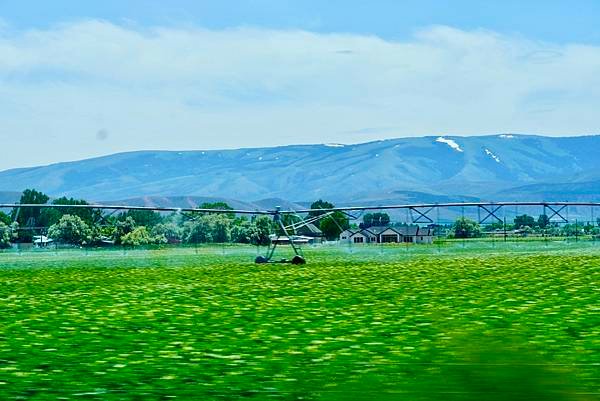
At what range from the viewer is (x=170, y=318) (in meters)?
20.3

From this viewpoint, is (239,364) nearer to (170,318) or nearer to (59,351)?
(59,351)

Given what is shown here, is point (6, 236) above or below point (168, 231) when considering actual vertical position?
below

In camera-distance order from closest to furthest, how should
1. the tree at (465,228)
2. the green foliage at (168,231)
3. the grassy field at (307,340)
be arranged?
the grassy field at (307,340)
the green foliage at (168,231)
the tree at (465,228)

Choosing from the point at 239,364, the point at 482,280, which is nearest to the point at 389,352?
the point at 239,364

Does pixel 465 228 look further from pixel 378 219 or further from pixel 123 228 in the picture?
pixel 123 228

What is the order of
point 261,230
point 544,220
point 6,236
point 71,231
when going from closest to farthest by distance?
point 261,230
point 71,231
point 6,236
point 544,220

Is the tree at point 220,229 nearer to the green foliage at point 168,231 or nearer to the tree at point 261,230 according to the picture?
the tree at point 261,230

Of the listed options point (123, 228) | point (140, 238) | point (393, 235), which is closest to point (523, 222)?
point (393, 235)

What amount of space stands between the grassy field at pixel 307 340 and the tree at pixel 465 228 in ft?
318

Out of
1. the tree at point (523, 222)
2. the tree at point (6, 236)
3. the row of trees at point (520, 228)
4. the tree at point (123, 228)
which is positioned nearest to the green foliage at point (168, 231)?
the tree at point (123, 228)

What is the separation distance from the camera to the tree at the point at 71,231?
92.4 metres

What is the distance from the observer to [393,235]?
140 m

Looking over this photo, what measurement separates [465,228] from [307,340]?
11648cm

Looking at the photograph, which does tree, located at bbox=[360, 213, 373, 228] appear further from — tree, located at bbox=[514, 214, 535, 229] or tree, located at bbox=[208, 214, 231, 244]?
tree, located at bbox=[208, 214, 231, 244]
